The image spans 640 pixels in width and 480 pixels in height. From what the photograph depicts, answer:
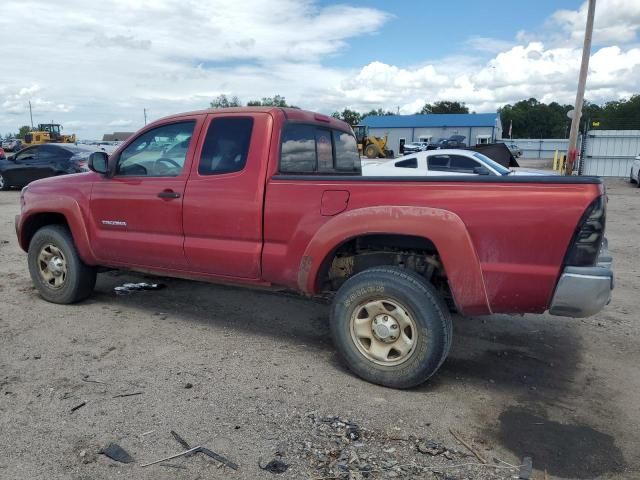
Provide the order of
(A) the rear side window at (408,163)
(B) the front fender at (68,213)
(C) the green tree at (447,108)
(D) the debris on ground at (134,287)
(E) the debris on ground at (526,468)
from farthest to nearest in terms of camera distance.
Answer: (C) the green tree at (447,108)
(A) the rear side window at (408,163)
(D) the debris on ground at (134,287)
(B) the front fender at (68,213)
(E) the debris on ground at (526,468)

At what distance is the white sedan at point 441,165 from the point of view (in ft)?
39.5

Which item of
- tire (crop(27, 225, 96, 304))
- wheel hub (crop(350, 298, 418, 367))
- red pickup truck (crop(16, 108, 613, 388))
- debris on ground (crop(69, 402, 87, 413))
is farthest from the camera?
tire (crop(27, 225, 96, 304))

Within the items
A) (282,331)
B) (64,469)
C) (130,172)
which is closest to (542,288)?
(282,331)

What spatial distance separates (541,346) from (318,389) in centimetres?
217

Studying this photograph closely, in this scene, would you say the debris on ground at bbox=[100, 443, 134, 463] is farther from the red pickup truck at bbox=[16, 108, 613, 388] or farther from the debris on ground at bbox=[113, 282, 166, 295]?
the debris on ground at bbox=[113, 282, 166, 295]

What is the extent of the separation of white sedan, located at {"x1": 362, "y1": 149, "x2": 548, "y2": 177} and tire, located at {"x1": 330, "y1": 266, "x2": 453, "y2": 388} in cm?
805

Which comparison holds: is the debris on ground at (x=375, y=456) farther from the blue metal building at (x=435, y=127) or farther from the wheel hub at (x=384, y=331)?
the blue metal building at (x=435, y=127)

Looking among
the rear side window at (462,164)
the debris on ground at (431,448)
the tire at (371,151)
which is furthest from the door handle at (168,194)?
the tire at (371,151)

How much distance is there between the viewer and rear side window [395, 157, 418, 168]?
43.3 ft

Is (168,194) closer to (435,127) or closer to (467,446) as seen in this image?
(467,446)

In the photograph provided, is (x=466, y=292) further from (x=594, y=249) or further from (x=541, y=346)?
(x=541, y=346)

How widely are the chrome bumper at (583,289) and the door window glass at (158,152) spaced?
3.13 meters

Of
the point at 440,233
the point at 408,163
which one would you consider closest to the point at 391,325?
the point at 440,233

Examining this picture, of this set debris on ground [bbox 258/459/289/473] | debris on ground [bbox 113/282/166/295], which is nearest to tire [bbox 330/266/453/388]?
debris on ground [bbox 258/459/289/473]
